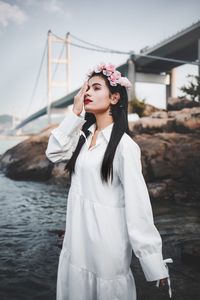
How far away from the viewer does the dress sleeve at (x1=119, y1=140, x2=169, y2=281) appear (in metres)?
1.42

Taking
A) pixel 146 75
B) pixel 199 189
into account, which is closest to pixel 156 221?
pixel 199 189

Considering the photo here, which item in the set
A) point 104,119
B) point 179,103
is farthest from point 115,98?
point 179,103

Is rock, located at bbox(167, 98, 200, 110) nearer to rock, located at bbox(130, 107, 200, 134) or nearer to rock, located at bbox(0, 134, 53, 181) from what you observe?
rock, located at bbox(130, 107, 200, 134)

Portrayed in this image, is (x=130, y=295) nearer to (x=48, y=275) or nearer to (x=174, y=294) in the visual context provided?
(x=174, y=294)

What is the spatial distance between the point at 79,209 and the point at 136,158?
407 mm

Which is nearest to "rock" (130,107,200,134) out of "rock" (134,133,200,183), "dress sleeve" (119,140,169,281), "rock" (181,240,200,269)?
"rock" (134,133,200,183)

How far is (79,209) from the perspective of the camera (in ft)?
5.28

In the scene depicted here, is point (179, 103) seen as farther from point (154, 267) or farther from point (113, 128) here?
point (154, 267)

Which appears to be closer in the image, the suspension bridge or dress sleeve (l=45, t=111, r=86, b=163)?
dress sleeve (l=45, t=111, r=86, b=163)

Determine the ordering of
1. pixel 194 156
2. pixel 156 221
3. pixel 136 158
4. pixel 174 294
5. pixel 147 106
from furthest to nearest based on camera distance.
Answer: pixel 147 106, pixel 194 156, pixel 156 221, pixel 174 294, pixel 136 158

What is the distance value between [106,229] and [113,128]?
52 centimetres

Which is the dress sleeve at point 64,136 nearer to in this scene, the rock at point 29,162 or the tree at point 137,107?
the rock at point 29,162

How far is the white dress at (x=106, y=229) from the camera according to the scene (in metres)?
1.45

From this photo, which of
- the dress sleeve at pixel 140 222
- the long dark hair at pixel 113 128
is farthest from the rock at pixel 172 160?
the dress sleeve at pixel 140 222
